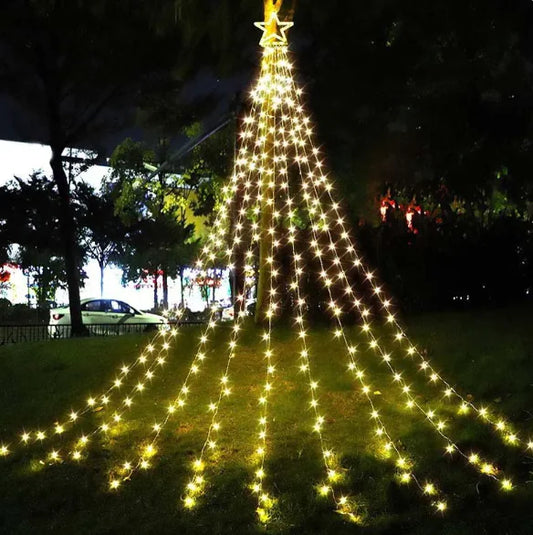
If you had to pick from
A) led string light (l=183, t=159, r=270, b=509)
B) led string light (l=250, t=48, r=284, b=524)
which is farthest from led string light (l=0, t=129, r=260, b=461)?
led string light (l=183, t=159, r=270, b=509)

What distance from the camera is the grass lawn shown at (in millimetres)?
4414

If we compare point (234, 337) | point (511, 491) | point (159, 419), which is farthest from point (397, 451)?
point (234, 337)

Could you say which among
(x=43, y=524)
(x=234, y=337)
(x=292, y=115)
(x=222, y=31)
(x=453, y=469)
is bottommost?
(x=43, y=524)

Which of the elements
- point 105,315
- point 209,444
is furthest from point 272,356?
point 105,315

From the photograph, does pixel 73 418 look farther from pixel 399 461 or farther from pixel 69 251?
pixel 69 251

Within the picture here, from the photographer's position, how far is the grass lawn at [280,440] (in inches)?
174

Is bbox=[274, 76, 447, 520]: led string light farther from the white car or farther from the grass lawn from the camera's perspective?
the white car

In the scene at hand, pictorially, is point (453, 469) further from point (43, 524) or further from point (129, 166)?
point (129, 166)

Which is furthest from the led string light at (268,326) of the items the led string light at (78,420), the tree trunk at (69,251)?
the tree trunk at (69,251)

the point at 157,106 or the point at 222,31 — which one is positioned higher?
the point at 157,106

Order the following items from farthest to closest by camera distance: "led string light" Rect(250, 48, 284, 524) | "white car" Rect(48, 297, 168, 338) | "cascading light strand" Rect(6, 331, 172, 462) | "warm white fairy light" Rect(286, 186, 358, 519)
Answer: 1. "white car" Rect(48, 297, 168, 338)
2. "cascading light strand" Rect(6, 331, 172, 462)
3. "led string light" Rect(250, 48, 284, 524)
4. "warm white fairy light" Rect(286, 186, 358, 519)

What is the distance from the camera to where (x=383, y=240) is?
9.55 meters

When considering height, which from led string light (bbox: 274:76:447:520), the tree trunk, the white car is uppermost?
the tree trunk

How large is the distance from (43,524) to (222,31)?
22.3 ft
